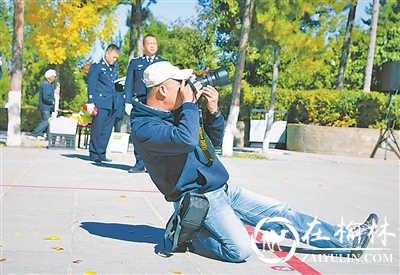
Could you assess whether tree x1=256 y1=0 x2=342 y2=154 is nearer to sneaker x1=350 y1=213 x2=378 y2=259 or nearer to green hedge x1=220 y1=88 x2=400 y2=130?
green hedge x1=220 y1=88 x2=400 y2=130

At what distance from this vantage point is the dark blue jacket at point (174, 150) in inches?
184

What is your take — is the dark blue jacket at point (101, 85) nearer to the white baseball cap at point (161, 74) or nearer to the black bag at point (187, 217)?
the white baseball cap at point (161, 74)

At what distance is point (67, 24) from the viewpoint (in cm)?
1928

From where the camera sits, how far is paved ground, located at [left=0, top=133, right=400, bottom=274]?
15.7 ft

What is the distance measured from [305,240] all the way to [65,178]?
500 cm

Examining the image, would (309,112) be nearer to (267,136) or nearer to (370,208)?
(267,136)

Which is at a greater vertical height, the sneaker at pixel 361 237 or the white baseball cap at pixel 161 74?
the white baseball cap at pixel 161 74

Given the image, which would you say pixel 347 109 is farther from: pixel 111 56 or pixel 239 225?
pixel 239 225

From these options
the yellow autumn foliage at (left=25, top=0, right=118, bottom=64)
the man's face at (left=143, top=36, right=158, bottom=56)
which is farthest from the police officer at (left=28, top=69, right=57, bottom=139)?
the man's face at (left=143, top=36, right=158, bottom=56)

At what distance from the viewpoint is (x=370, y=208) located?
331 inches

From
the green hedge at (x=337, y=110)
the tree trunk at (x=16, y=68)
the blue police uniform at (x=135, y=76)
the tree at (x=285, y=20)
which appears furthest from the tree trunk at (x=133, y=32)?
the blue police uniform at (x=135, y=76)

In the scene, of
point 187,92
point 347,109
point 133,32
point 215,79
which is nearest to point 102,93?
point 215,79

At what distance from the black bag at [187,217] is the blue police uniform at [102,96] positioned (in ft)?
21.9

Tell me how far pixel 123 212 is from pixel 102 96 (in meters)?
4.77
